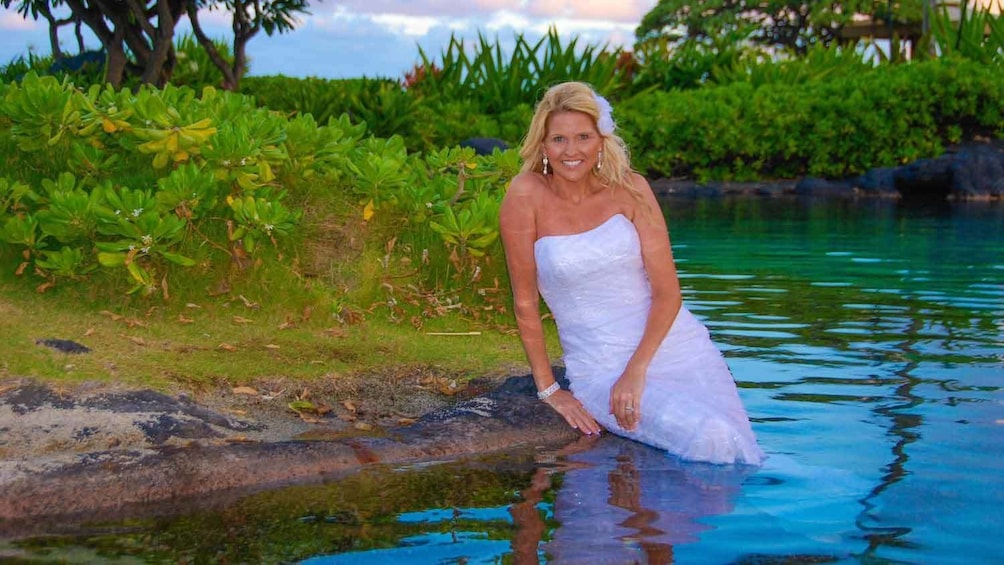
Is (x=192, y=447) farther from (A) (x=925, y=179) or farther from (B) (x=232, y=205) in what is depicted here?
(A) (x=925, y=179)

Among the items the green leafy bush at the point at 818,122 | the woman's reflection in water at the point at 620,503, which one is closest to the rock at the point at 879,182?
the green leafy bush at the point at 818,122

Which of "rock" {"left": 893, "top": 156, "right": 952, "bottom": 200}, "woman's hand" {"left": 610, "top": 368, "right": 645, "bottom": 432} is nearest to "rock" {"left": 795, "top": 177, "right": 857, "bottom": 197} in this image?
"rock" {"left": 893, "top": 156, "right": 952, "bottom": 200}

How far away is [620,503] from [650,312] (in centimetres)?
116

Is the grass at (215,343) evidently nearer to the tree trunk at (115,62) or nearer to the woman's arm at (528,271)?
the woman's arm at (528,271)

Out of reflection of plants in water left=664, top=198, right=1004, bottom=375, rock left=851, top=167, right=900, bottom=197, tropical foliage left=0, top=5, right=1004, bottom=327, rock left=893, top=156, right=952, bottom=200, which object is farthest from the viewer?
rock left=851, top=167, right=900, bottom=197

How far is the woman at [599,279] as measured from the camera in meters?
5.85

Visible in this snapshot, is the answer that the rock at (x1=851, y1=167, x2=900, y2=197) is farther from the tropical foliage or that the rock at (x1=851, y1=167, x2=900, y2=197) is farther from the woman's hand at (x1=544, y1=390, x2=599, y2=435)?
the woman's hand at (x1=544, y1=390, x2=599, y2=435)

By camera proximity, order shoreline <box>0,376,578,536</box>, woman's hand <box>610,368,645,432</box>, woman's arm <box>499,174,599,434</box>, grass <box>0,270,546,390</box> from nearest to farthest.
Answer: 1. shoreline <box>0,376,578,536</box>
2. woman's hand <box>610,368,645,432</box>
3. woman's arm <box>499,174,599,434</box>
4. grass <box>0,270,546,390</box>

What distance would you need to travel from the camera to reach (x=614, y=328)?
19.7 ft

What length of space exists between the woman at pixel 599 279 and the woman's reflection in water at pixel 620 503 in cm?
25

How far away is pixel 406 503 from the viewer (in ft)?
16.4

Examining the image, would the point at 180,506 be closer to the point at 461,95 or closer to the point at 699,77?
the point at 461,95

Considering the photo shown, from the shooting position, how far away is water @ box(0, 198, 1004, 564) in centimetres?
449

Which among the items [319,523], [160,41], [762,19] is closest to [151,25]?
[160,41]
